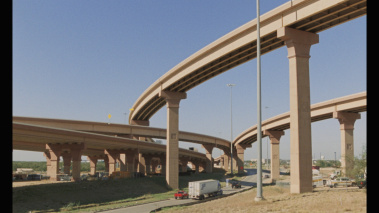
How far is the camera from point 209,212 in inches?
966

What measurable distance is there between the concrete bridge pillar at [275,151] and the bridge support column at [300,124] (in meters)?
65.6

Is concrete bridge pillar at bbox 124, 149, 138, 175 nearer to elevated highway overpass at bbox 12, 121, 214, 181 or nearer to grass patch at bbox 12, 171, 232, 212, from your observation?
elevated highway overpass at bbox 12, 121, 214, 181

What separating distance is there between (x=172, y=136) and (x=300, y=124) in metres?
34.7

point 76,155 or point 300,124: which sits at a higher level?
point 300,124

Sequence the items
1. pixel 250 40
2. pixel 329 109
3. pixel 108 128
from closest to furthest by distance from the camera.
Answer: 1. pixel 250 40
2. pixel 329 109
3. pixel 108 128

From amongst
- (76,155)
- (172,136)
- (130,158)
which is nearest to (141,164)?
(130,158)

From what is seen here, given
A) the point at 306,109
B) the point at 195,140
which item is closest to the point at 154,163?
the point at 195,140

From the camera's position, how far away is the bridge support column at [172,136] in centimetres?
6350

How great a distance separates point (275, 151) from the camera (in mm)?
97938

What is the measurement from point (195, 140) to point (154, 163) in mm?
44504

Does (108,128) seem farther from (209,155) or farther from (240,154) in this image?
(240,154)

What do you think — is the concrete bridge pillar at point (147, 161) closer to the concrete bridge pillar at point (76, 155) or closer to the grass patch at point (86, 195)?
the grass patch at point (86, 195)

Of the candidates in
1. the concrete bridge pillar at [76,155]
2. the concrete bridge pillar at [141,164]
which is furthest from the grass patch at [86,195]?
the concrete bridge pillar at [141,164]
